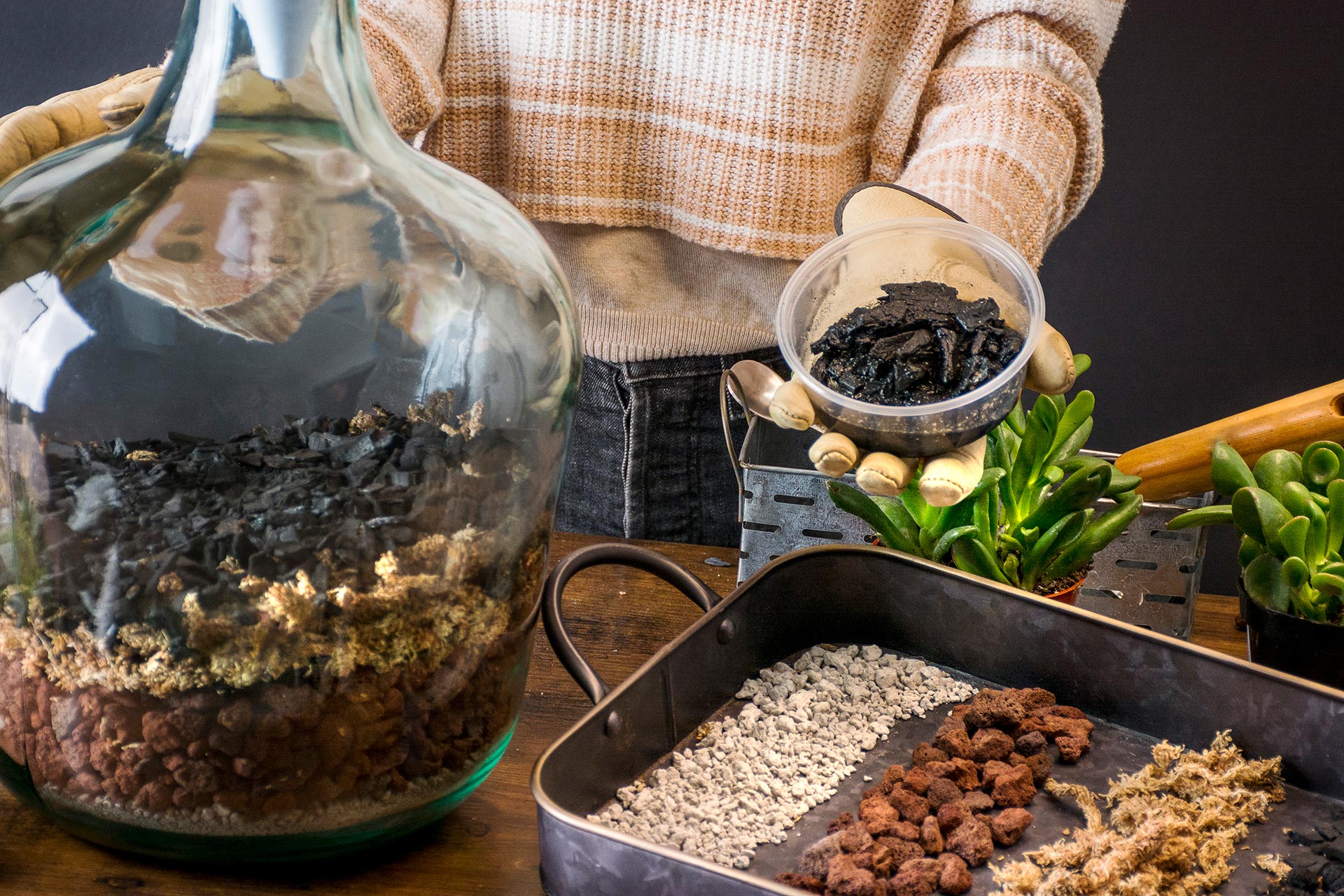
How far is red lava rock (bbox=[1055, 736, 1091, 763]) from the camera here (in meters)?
0.56

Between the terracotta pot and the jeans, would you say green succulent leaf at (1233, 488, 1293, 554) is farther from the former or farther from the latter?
the jeans

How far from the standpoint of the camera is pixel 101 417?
1.40 feet

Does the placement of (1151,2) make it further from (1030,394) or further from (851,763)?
(851,763)

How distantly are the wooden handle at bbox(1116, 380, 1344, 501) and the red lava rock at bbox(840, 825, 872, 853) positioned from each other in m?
0.39

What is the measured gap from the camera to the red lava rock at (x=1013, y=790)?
0.53 metres

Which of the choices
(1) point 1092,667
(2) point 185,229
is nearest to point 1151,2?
(1) point 1092,667

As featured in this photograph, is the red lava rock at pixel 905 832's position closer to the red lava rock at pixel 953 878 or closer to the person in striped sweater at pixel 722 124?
the red lava rock at pixel 953 878

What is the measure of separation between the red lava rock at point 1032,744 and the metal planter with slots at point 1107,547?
0.19 metres

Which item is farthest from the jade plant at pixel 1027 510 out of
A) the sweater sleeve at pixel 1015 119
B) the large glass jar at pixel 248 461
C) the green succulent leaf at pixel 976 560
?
the large glass jar at pixel 248 461

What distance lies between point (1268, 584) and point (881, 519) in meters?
0.23

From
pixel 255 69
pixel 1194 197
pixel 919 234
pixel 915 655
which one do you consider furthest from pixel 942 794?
pixel 1194 197

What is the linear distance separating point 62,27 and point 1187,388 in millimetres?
2007

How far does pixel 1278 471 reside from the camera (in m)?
0.67

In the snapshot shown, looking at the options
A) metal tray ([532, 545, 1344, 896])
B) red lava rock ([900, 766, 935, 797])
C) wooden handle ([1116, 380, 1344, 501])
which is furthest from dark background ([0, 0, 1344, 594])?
red lava rock ([900, 766, 935, 797])
